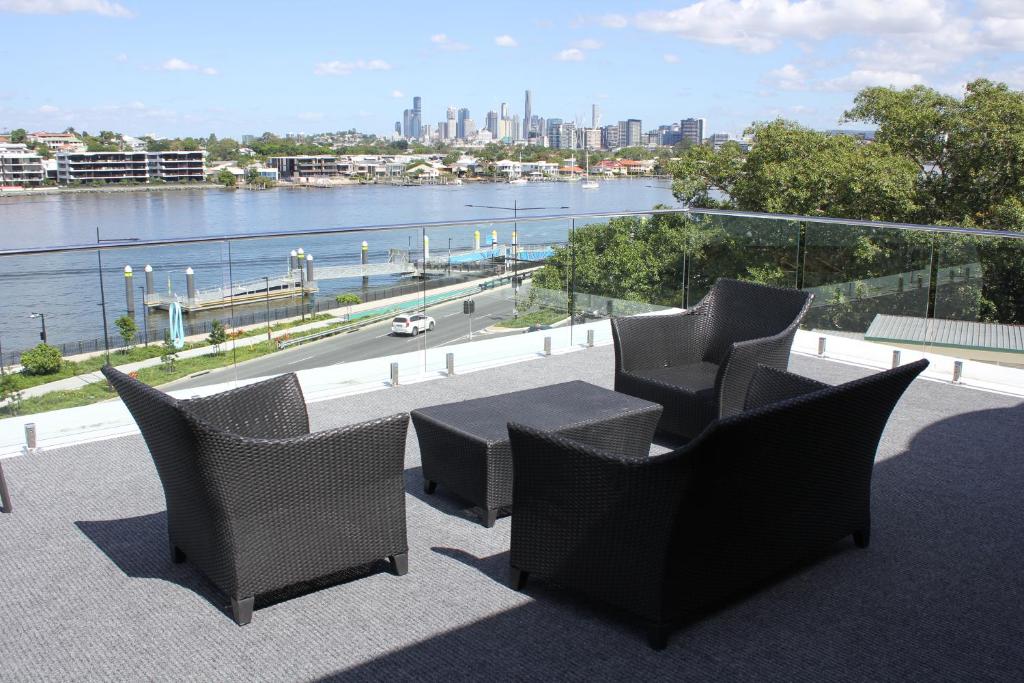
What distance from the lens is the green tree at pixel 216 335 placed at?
14.7ft

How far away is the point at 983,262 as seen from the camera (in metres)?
5.52

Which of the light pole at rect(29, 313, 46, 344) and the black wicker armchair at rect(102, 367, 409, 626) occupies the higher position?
the light pole at rect(29, 313, 46, 344)

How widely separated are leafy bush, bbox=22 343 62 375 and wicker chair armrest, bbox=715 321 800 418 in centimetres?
308

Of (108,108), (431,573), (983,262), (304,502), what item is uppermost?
(108,108)

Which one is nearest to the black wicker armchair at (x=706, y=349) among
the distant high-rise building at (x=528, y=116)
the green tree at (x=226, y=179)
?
the green tree at (x=226, y=179)

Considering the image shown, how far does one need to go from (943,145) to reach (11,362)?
2574 cm

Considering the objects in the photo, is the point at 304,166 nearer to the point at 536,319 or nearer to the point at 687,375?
the point at 536,319

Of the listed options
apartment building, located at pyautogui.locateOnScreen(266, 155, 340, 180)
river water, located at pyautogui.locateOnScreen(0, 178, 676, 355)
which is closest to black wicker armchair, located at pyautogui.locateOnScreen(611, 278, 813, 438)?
river water, located at pyautogui.locateOnScreen(0, 178, 676, 355)

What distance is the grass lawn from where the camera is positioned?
5805 millimetres

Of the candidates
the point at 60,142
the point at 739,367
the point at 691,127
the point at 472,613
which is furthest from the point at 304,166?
the point at 472,613

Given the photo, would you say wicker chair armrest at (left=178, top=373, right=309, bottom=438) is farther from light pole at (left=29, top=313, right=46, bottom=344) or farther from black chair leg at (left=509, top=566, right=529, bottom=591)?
light pole at (left=29, top=313, right=46, bottom=344)

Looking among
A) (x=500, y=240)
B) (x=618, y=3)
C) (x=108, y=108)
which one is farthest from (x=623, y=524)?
(x=108, y=108)

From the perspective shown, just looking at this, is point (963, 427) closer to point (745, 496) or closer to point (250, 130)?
point (745, 496)

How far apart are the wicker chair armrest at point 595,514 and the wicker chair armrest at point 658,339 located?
1.85m
